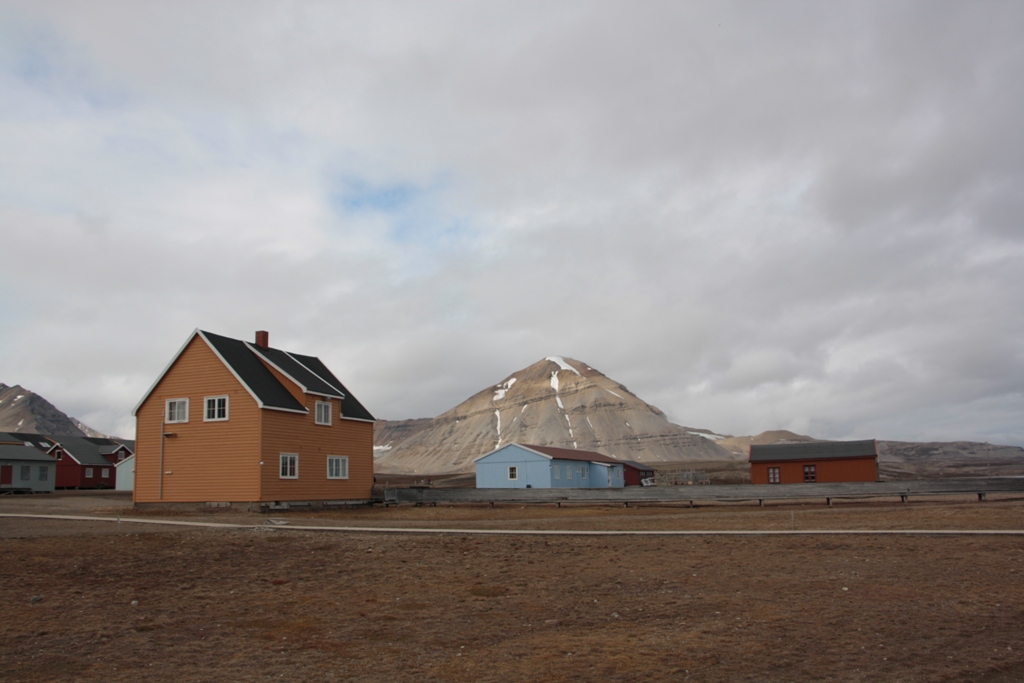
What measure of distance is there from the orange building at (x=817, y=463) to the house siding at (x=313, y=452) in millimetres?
28527

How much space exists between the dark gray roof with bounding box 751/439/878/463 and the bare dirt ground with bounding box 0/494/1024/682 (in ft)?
111

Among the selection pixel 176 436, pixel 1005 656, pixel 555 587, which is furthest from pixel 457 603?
pixel 176 436

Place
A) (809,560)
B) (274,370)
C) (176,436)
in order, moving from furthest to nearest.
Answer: (274,370)
(176,436)
(809,560)

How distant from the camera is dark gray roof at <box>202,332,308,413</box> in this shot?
39719mm

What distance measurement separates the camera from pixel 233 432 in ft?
129

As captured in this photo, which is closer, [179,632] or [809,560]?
[179,632]

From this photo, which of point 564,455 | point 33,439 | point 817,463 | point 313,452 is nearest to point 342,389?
point 313,452

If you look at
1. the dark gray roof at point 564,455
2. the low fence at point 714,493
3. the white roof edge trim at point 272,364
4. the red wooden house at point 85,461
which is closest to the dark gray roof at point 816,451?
the low fence at point 714,493

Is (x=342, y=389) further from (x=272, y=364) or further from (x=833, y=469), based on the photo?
(x=833, y=469)

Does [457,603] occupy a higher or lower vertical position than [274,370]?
lower

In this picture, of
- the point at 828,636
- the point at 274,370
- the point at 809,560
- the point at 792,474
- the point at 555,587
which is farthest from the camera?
the point at 792,474

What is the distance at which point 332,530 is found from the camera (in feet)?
88.7

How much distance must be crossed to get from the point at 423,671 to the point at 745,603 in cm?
737

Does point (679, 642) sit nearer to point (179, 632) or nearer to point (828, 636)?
point (828, 636)
